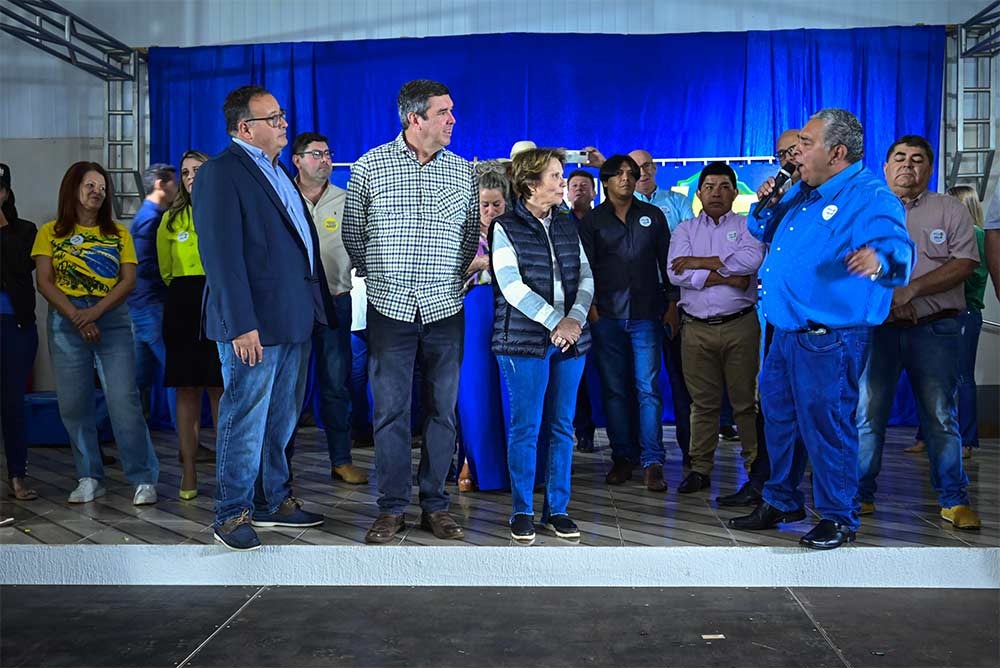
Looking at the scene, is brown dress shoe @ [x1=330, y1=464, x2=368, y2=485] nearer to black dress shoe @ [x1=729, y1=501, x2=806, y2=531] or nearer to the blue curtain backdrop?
black dress shoe @ [x1=729, y1=501, x2=806, y2=531]

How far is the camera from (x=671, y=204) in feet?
19.2

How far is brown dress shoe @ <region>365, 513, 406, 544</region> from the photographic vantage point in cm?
335

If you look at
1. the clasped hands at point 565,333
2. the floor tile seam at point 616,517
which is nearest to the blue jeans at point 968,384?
the floor tile seam at point 616,517

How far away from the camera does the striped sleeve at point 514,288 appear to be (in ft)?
11.0

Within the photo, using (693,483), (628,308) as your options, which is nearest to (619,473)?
(693,483)

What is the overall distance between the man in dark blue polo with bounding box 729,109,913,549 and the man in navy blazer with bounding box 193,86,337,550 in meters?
1.66

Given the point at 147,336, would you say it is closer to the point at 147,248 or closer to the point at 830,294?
the point at 147,248

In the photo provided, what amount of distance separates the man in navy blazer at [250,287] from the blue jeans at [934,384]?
2126 millimetres

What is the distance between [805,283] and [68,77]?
19.8ft

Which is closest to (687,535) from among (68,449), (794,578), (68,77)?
(794,578)

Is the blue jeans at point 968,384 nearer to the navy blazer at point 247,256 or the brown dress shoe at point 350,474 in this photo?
the brown dress shoe at point 350,474

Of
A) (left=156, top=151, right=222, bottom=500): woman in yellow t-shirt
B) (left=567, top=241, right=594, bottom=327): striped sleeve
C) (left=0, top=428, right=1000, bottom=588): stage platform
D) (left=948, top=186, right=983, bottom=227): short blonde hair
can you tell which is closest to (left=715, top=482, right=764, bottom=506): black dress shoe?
(left=0, top=428, right=1000, bottom=588): stage platform

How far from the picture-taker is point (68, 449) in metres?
5.59

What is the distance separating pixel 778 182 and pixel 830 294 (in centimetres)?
47
